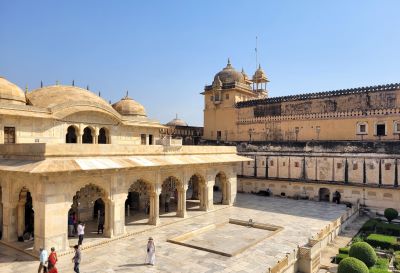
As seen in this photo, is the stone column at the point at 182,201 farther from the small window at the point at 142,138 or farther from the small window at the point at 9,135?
the small window at the point at 9,135

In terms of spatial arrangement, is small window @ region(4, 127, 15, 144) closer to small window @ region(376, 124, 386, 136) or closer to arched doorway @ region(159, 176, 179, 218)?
arched doorway @ region(159, 176, 179, 218)

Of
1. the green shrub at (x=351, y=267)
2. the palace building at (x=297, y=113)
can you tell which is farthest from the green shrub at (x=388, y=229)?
the palace building at (x=297, y=113)

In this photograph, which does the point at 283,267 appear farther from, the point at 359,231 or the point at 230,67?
the point at 230,67

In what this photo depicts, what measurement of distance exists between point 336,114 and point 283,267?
19700mm

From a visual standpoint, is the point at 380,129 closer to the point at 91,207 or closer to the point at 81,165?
the point at 91,207

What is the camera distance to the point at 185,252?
1360 centimetres

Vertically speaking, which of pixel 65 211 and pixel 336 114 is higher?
pixel 336 114

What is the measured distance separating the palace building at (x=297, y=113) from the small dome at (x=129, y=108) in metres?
12.8

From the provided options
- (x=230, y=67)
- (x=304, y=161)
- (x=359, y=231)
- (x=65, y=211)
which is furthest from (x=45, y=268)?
(x=230, y=67)

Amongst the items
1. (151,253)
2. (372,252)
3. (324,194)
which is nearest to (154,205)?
(151,253)

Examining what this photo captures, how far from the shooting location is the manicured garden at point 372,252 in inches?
467

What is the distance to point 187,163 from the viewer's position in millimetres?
18578

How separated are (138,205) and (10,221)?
27.8 feet

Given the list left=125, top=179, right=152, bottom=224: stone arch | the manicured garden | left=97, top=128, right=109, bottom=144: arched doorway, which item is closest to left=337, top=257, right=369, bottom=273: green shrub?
the manicured garden
